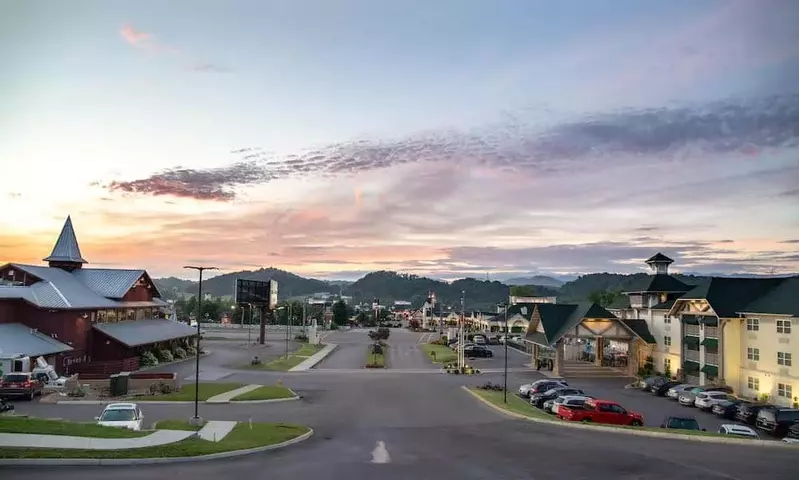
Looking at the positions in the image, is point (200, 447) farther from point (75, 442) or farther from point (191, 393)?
Answer: point (191, 393)

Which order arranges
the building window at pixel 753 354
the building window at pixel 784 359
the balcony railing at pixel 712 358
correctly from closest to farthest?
the building window at pixel 784 359 < the building window at pixel 753 354 < the balcony railing at pixel 712 358

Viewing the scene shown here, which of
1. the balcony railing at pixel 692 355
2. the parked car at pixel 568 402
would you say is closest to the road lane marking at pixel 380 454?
the parked car at pixel 568 402

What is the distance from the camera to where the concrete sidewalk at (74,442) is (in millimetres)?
21016

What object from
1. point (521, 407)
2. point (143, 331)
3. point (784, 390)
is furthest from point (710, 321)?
point (143, 331)

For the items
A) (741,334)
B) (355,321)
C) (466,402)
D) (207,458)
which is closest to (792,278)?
(741,334)

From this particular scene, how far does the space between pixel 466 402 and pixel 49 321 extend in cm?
3612

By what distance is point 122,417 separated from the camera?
27250 millimetres

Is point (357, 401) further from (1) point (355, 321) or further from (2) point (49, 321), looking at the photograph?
(1) point (355, 321)

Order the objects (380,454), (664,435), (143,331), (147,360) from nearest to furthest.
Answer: (380,454)
(664,435)
(147,360)
(143,331)

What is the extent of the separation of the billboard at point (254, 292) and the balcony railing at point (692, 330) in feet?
197

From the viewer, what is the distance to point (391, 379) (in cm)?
5638

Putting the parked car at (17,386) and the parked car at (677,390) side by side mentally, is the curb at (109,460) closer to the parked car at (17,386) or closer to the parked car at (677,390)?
the parked car at (17,386)

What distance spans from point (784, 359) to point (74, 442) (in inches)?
1778

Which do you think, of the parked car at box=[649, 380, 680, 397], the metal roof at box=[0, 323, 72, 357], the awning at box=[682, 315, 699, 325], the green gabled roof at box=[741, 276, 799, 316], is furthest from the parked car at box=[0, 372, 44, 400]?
the awning at box=[682, 315, 699, 325]
